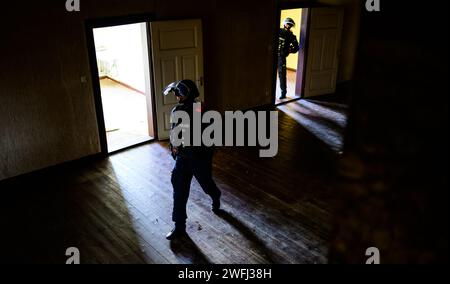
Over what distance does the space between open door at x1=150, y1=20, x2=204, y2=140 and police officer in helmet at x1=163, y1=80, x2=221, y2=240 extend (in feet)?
6.50

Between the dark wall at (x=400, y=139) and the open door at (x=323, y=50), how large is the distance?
22.7 feet

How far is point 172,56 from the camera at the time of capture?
5.90m

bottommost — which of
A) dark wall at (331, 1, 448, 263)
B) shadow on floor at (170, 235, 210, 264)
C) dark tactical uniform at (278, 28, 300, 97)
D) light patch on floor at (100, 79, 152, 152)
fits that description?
shadow on floor at (170, 235, 210, 264)

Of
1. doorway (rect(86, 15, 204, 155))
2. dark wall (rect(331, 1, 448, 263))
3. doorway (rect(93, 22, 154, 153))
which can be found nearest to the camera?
dark wall (rect(331, 1, 448, 263))

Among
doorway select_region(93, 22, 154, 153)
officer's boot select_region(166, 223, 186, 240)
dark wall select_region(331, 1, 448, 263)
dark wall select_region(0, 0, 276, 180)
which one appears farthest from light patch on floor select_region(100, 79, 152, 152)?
dark wall select_region(331, 1, 448, 263)

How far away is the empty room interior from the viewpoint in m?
1.02

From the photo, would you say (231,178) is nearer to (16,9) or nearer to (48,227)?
(48,227)

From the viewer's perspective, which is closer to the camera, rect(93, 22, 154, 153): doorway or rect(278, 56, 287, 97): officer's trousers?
rect(93, 22, 154, 153): doorway

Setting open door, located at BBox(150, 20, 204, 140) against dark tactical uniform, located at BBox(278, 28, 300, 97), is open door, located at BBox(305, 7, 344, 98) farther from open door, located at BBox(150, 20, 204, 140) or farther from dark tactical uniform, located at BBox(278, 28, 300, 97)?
open door, located at BBox(150, 20, 204, 140)

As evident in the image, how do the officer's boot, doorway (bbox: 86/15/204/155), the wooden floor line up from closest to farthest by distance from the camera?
the wooden floor → the officer's boot → doorway (bbox: 86/15/204/155)

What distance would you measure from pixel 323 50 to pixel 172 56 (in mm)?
3505
